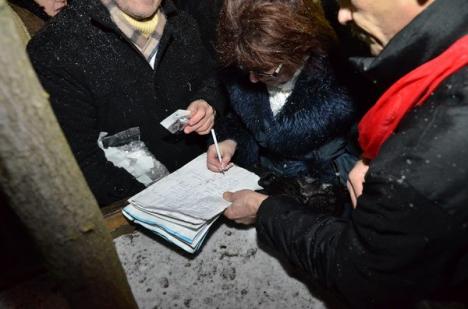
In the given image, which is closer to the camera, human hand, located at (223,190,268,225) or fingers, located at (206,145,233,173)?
human hand, located at (223,190,268,225)

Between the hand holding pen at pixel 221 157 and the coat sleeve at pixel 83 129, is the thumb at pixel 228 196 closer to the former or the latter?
the hand holding pen at pixel 221 157

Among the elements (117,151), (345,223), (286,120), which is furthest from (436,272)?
(117,151)

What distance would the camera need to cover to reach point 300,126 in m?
2.01

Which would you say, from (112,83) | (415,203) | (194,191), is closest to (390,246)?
(415,203)

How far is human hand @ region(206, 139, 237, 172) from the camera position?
6.61ft

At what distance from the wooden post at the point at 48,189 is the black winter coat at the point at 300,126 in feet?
4.27

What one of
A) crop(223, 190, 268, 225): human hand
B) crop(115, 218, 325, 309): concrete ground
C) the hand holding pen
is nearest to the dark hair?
the hand holding pen

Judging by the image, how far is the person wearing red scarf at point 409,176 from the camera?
980 mm

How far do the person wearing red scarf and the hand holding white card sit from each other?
38.3 inches

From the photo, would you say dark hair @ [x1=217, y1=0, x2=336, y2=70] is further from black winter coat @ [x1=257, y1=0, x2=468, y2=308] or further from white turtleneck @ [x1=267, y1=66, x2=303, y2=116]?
black winter coat @ [x1=257, y1=0, x2=468, y2=308]

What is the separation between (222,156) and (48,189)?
140 cm

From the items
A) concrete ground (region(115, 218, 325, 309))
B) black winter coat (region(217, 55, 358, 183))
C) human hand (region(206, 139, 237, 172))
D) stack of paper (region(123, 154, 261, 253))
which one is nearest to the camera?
concrete ground (region(115, 218, 325, 309))

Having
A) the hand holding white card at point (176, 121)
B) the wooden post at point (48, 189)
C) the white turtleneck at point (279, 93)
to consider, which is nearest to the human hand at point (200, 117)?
the hand holding white card at point (176, 121)

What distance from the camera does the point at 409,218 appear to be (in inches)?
40.5
